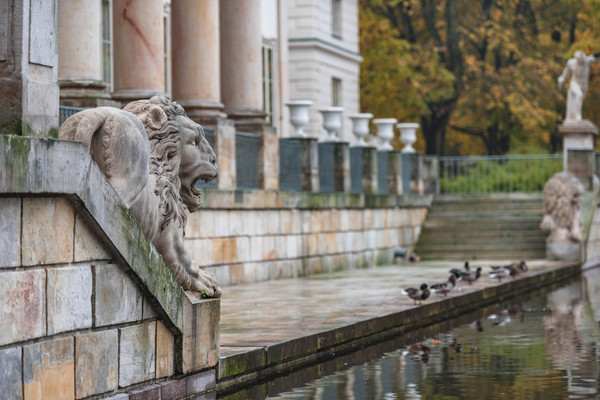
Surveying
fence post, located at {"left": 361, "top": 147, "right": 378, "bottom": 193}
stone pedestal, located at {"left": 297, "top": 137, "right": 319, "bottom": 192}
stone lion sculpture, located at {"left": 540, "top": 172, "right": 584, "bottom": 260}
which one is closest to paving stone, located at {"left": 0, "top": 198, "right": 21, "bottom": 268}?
stone pedestal, located at {"left": 297, "top": 137, "right": 319, "bottom": 192}

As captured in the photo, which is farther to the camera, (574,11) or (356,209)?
(574,11)

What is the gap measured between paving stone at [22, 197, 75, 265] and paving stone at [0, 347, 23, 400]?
1.84 ft

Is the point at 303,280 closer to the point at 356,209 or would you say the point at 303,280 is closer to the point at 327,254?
the point at 327,254

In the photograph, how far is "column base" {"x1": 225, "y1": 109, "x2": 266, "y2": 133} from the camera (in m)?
22.7

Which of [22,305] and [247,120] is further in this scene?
[247,120]

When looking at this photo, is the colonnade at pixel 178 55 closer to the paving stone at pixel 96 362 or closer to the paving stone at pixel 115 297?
the paving stone at pixel 115 297

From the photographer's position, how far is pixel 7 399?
7230mm

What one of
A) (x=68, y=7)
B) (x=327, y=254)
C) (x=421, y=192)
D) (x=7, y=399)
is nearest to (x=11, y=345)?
(x=7, y=399)

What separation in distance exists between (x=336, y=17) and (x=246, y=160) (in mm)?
16840

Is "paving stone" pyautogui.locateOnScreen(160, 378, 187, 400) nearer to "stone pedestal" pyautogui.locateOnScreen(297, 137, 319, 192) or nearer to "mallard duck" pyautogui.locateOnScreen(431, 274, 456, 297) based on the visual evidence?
"mallard duck" pyautogui.locateOnScreen(431, 274, 456, 297)

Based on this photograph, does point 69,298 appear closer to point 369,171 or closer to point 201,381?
point 201,381

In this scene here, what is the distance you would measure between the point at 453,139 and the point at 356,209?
84.9ft

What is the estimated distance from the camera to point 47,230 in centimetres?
778

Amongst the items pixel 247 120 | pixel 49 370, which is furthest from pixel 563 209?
pixel 49 370
